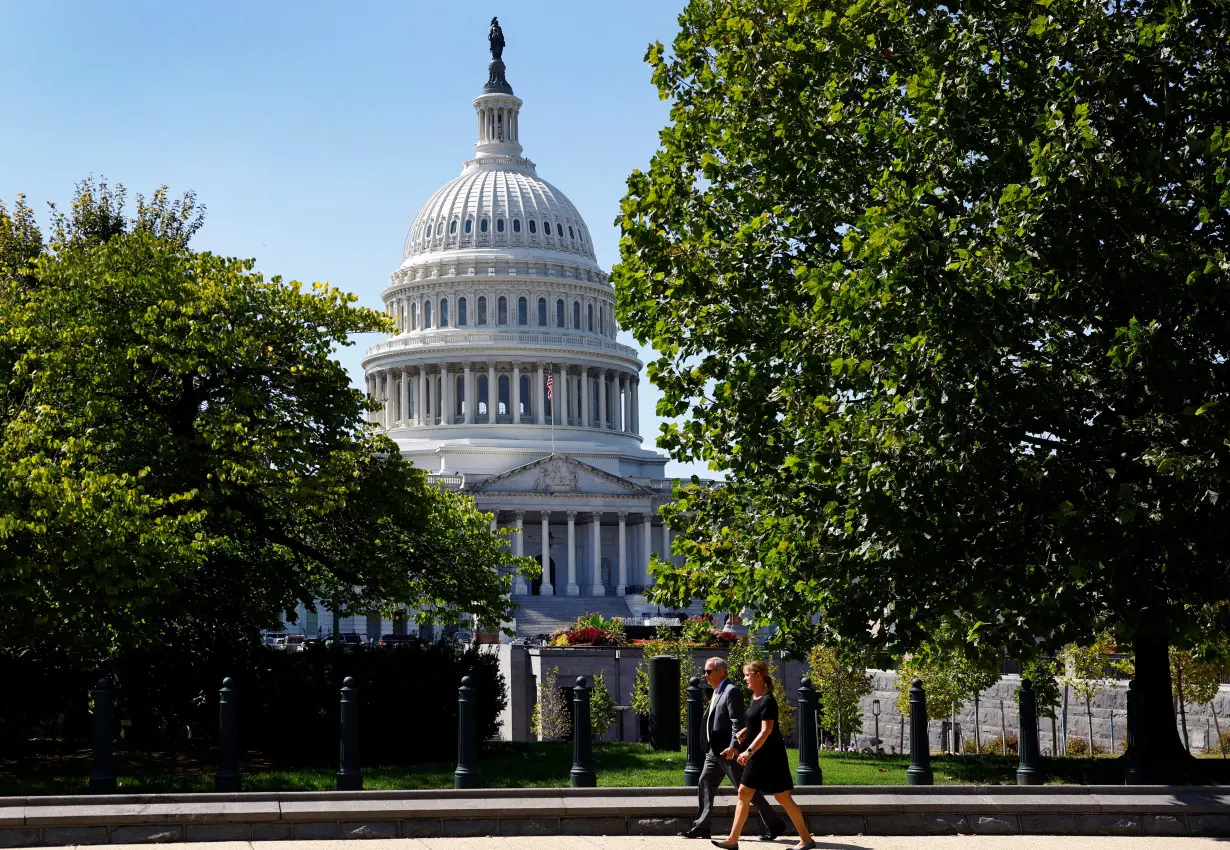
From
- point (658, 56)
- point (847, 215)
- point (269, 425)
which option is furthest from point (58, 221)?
point (847, 215)

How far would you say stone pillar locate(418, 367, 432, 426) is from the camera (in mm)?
129988

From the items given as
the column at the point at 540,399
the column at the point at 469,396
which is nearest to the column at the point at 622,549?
the column at the point at 540,399

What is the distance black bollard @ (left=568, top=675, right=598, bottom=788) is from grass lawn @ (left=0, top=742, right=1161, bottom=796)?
0.84m

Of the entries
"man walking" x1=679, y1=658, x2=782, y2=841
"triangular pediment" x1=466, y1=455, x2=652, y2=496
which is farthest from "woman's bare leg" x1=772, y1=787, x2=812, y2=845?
"triangular pediment" x1=466, y1=455, x2=652, y2=496

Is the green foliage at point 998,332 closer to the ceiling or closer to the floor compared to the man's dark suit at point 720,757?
closer to the ceiling

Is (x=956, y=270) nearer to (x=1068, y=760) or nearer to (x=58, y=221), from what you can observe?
(x=1068, y=760)

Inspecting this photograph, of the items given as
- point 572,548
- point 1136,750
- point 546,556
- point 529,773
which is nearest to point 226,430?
point 529,773

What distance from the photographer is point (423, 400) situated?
130500mm

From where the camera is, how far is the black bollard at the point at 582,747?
58.2ft

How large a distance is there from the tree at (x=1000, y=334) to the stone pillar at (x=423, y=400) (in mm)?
109513

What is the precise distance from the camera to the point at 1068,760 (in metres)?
22.8

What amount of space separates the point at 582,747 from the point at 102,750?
5.30 meters

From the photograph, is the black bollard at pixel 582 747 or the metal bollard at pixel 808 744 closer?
the black bollard at pixel 582 747

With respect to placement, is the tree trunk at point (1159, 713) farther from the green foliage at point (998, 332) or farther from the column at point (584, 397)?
the column at point (584, 397)
